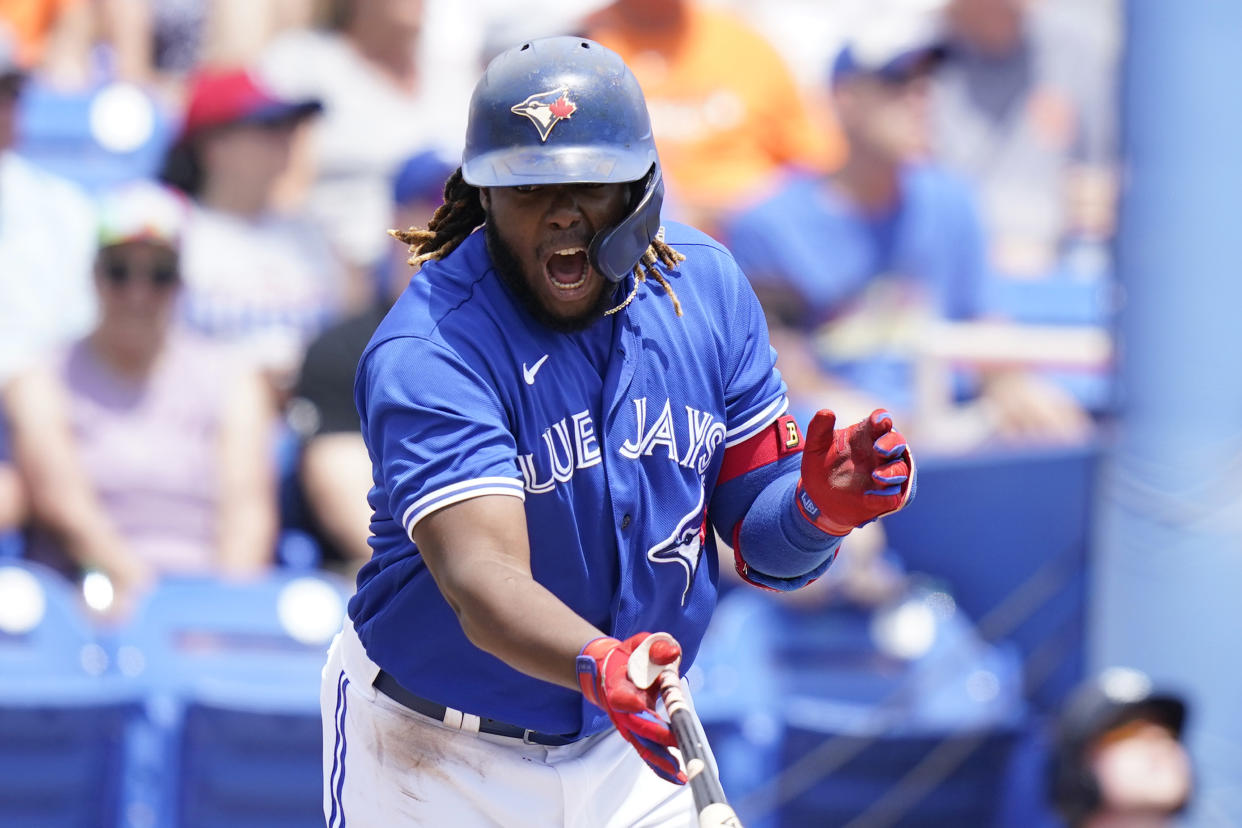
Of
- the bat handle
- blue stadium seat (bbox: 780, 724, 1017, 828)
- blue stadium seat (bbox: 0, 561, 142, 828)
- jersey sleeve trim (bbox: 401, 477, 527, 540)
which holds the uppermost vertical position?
jersey sleeve trim (bbox: 401, 477, 527, 540)

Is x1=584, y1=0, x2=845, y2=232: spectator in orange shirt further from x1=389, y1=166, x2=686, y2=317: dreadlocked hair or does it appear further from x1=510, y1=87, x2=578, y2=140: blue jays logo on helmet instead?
x1=510, y1=87, x2=578, y2=140: blue jays logo on helmet

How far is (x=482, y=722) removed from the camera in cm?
245

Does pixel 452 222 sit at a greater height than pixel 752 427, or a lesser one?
greater

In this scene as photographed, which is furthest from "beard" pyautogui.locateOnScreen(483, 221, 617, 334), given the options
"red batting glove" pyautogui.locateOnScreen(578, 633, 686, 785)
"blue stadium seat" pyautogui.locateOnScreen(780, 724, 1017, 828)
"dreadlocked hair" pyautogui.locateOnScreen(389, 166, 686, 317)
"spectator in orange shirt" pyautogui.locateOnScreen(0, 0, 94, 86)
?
"spectator in orange shirt" pyautogui.locateOnScreen(0, 0, 94, 86)

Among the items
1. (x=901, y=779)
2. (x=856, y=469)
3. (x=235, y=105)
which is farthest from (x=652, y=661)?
(x=235, y=105)

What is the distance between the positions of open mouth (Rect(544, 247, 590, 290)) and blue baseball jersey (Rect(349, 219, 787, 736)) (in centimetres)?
9

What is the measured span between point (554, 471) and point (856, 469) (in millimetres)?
401

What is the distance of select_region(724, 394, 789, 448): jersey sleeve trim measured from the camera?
253 centimetres

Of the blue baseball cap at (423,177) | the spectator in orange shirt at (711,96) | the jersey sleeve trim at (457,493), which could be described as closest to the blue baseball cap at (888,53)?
the spectator in orange shirt at (711,96)

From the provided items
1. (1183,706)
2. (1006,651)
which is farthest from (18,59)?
(1183,706)

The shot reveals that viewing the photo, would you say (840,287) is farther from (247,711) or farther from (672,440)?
(672,440)

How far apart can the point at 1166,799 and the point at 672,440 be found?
2.59 meters

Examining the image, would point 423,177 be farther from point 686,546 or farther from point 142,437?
point 686,546

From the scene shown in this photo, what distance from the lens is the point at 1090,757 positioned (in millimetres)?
4379
